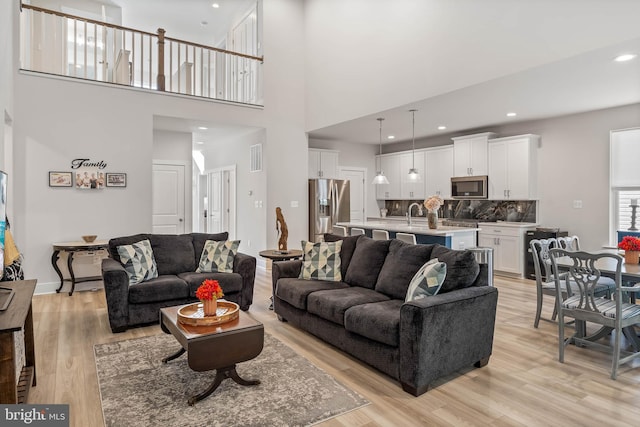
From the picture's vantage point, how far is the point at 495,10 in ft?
14.0

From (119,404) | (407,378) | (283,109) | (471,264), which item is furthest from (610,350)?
(283,109)

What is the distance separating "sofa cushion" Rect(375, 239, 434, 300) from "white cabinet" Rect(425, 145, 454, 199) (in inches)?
188

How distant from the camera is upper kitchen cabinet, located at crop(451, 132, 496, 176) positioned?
7.16m

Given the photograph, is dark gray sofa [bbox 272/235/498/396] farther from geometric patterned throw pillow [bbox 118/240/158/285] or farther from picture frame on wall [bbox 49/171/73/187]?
picture frame on wall [bbox 49/171/73/187]

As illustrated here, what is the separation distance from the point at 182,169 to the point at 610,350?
7183mm

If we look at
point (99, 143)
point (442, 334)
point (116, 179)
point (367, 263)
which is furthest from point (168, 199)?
point (442, 334)

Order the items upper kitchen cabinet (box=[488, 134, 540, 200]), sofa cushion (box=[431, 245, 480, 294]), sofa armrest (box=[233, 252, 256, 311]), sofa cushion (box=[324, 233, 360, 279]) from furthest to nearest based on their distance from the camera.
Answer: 1. upper kitchen cabinet (box=[488, 134, 540, 200])
2. sofa armrest (box=[233, 252, 256, 311])
3. sofa cushion (box=[324, 233, 360, 279])
4. sofa cushion (box=[431, 245, 480, 294])

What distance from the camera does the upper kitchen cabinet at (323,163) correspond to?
8.57m

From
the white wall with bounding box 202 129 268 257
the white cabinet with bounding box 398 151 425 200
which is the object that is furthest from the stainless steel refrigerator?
the white cabinet with bounding box 398 151 425 200

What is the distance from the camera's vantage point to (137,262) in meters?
4.10

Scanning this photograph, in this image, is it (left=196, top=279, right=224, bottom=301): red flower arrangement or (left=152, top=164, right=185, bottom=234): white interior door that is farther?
(left=152, top=164, right=185, bottom=234): white interior door

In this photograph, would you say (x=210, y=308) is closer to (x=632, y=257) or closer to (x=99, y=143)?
(x=632, y=257)

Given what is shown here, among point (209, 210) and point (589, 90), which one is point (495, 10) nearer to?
point (589, 90)

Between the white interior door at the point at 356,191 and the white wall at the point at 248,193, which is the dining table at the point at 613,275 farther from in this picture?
the white interior door at the point at 356,191
